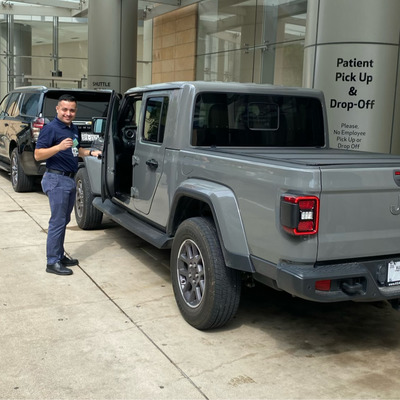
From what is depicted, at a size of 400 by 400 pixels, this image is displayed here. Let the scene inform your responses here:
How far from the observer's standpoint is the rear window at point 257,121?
4457 millimetres

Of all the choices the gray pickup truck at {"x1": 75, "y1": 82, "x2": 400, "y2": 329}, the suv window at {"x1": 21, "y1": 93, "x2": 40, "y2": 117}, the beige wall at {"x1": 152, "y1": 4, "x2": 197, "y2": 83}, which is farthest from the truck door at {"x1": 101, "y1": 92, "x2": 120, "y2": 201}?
the beige wall at {"x1": 152, "y1": 4, "x2": 197, "y2": 83}

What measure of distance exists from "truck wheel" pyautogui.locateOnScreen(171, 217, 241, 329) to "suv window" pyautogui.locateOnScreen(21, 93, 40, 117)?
5.58 meters

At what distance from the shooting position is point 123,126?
6.02 meters

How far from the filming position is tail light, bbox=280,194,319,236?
2996 mm

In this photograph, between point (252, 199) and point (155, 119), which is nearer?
point (252, 199)

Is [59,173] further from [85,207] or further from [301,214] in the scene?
[301,214]

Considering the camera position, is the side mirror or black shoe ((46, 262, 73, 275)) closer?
black shoe ((46, 262, 73, 275))

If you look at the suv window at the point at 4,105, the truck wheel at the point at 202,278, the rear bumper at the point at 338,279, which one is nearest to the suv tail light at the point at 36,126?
the suv window at the point at 4,105

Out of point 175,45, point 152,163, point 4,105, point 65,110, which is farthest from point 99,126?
point 175,45

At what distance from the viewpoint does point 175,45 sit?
19.3m

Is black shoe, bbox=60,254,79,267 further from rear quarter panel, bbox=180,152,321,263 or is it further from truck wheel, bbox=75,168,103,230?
rear quarter panel, bbox=180,152,321,263

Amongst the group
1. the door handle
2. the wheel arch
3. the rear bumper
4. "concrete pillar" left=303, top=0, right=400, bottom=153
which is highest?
"concrete pillar" left=303, top=0, right=400, bottom=153

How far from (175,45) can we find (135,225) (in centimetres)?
1542

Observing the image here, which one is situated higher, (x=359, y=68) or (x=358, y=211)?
(x=359, y=68)
